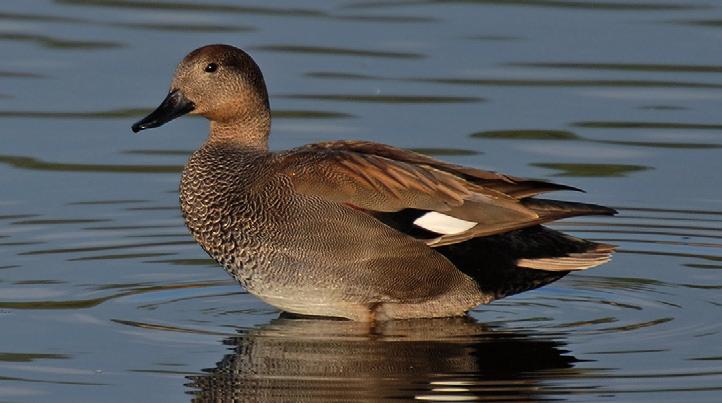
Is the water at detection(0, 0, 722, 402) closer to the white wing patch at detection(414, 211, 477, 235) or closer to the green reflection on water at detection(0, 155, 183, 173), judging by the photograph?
the green reflection on water at detection(0, 155, 183, 173)

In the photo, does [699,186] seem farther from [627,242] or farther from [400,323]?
[400,323]

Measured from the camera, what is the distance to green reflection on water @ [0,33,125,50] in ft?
46.7

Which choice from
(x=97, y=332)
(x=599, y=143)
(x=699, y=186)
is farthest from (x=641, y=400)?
(x=599, y=143)

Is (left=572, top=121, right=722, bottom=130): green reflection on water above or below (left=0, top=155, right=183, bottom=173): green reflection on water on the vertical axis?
above

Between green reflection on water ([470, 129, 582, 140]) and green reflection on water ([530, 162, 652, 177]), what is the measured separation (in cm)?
51

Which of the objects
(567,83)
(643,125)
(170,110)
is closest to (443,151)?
(643,125)

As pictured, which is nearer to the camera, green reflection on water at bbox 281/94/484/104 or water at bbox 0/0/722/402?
water at bbox 0/0/722/402

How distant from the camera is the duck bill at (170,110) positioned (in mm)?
9852

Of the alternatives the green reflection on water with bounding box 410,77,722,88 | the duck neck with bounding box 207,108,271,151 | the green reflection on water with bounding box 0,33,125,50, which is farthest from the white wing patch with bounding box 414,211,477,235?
the green reflection on water with bounding box 0,33,125,50

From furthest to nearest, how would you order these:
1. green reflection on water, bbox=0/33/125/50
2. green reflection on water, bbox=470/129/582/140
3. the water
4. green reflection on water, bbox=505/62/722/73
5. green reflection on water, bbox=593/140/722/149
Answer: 1. green reflection on water, bbox=0/33/125/50
2. green reflection on water, bbox=505/62/722/73
3. green reflection on water, bbox=470/129/582/140
4. green reflection on water, bbox=593/140/722/149
5. the water

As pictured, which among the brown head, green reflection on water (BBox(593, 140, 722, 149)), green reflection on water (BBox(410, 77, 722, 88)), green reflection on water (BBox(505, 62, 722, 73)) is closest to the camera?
the brown head

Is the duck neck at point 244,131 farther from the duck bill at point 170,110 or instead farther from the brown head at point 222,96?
the duck bill at point 170,110

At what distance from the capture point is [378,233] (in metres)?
9.05

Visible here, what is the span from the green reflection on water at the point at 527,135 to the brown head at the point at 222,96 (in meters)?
2.74
